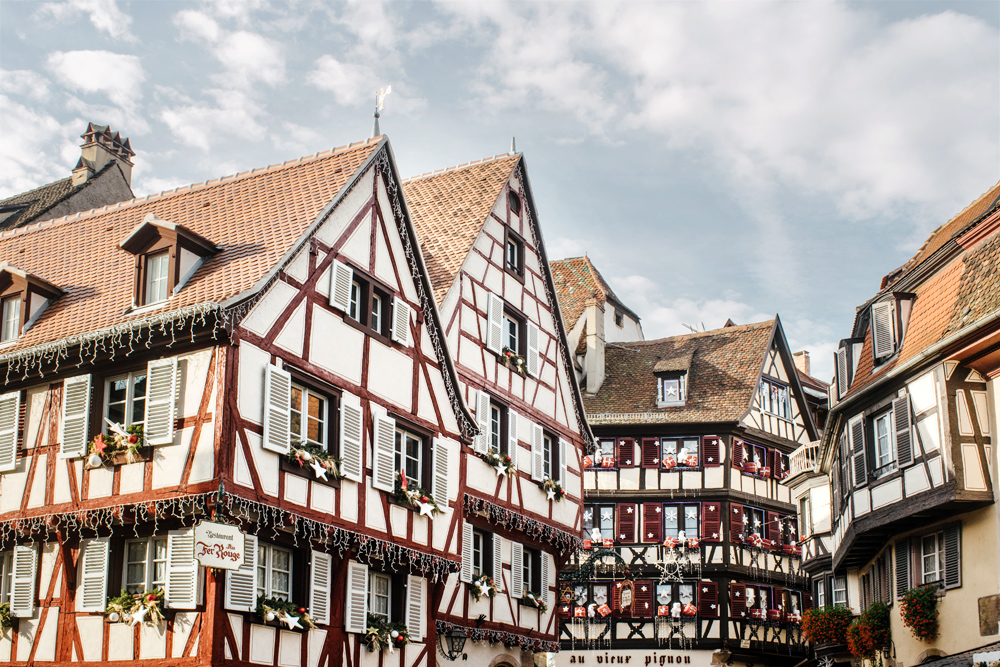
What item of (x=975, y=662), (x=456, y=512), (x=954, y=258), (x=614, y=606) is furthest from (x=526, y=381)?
(x=614, y=606)

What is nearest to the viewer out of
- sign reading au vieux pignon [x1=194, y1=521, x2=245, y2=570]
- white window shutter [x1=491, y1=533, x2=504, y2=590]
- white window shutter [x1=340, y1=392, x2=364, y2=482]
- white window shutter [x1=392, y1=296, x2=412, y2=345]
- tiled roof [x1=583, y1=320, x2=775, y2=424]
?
sign reading au vieux pignon [x1=194, y1=521, x2=245, y2=570]

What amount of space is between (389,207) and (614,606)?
19.4 m

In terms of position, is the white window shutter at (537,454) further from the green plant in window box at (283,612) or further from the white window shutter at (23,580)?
the white window shutter at (23,580)

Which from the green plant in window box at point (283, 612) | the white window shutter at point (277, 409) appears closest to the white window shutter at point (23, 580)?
the green plant in window box at point (283, 612)

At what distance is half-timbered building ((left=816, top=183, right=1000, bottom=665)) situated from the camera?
2006cm

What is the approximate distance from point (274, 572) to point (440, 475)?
403cm

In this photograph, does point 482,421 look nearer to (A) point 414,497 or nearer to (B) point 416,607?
(A) point 414,497

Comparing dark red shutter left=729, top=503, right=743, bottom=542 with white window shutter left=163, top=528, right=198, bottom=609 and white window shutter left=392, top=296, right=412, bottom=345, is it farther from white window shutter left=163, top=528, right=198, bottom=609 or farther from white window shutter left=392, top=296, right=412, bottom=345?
white window shutter left=163, top=528, right=198, bottom=609

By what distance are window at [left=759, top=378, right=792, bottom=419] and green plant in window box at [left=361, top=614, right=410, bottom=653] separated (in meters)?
21.5

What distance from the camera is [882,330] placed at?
23828 millimetres

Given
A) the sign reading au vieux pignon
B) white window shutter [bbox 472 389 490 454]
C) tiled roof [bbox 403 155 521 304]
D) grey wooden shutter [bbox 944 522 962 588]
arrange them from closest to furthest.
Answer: the sign reading au vieux pignon, grey wooden shutter [bbox 944 522 962 588], white window shutter [bbox 472 389 490 454], tiled roof [bbox 403 155 521 304]

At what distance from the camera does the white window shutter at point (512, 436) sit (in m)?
23.8

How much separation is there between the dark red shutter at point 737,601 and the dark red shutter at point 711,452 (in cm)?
352

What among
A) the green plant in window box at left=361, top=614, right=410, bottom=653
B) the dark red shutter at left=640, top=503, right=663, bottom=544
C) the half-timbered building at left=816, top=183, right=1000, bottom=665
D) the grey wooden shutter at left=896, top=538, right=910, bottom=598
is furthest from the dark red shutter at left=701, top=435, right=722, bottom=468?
the green plant in window box at left=361, top=614, right=410, bottom=653
